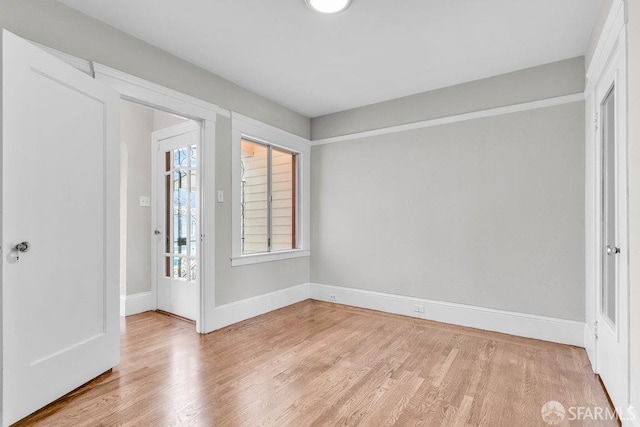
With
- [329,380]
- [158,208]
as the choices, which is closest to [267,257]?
[158,208]

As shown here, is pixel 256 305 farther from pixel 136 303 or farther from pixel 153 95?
pixel 153 95

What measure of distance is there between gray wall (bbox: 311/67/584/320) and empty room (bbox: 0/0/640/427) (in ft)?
0.07

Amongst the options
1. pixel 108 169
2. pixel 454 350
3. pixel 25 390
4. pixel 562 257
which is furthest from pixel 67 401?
pixel 562 257

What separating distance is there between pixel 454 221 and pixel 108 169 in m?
3.19

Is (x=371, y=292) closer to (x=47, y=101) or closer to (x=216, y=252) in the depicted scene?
(x=216, y=252)

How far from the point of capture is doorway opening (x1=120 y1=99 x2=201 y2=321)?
3750mm

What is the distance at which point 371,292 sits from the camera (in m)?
4.04

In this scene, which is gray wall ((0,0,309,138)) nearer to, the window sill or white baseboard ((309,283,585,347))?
the window sill

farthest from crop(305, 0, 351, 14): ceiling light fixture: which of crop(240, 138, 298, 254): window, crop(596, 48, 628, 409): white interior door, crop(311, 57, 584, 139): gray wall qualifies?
crop(240, 138, 298, 254): window

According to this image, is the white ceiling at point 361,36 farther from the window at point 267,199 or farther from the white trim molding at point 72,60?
the window at point 267,199

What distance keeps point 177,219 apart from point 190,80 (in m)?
1.65

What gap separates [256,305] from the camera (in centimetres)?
376

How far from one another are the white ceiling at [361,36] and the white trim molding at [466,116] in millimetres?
355

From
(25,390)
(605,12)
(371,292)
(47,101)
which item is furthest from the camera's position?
(371,292)
